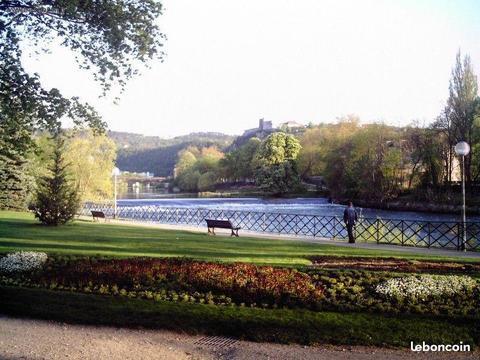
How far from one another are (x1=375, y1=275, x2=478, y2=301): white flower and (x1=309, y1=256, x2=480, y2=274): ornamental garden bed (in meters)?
1.99

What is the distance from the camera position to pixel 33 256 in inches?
568

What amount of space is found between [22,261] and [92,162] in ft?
120

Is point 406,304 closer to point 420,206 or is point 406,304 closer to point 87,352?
point 87,352

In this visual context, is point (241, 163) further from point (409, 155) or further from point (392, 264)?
point (392, 264)

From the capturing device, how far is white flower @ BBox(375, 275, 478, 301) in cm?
1063

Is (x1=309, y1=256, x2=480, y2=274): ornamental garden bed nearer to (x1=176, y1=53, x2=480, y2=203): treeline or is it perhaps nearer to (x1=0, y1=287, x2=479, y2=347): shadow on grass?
(x1=0, y1=287, x2=479, y2=347): shadow on grass

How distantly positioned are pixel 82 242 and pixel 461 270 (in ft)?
44.4

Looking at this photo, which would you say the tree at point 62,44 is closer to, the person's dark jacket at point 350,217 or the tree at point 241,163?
the person's dark jacket at point 350,217

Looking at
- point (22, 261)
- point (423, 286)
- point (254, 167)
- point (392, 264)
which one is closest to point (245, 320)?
point (423, 286)

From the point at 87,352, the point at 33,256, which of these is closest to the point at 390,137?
the point at 33,256

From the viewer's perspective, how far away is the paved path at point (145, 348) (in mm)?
8234

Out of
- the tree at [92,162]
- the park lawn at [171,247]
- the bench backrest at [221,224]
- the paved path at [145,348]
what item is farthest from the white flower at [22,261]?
the tree at [92,162]

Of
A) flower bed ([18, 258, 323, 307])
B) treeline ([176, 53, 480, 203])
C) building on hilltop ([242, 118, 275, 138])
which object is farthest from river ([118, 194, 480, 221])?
building on hilltop ([242, 118, 275, 138])

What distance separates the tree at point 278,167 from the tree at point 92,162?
3807 centimetres
